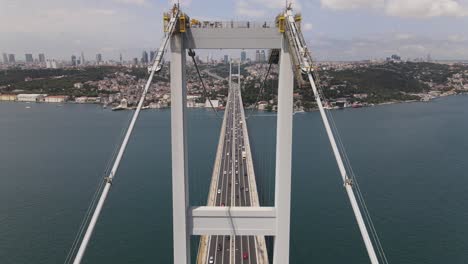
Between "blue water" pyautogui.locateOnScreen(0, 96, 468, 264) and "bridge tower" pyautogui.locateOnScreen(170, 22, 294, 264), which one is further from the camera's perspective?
"blue water" pyautogui.locateOnScreen(0, 96, 468, 264)

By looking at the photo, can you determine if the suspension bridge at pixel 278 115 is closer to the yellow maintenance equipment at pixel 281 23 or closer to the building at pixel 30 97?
the yellow maintenance equipment at pixel 281 23

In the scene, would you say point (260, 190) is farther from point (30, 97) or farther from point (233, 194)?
point (30, 97)

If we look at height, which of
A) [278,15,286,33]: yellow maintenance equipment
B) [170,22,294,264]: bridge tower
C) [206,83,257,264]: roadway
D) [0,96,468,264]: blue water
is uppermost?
[278,15,286,33]: yellow maintenance equipment

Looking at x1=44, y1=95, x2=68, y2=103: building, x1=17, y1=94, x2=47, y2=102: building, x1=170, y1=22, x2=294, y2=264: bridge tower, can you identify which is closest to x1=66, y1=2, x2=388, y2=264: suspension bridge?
x1=170, y1=22, x2=294, y2=264: bridge tower

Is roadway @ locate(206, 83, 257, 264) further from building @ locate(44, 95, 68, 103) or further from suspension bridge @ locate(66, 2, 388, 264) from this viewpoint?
building @ locate(44, 95, 68, 103)

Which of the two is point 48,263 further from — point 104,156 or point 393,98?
point 393,98

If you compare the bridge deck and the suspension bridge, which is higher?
the suspension bridge

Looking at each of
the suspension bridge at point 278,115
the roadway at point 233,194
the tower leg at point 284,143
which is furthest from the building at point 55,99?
the tower leg at point 284,143

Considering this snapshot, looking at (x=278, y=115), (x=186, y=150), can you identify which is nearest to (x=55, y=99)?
(x=186, y=150)
